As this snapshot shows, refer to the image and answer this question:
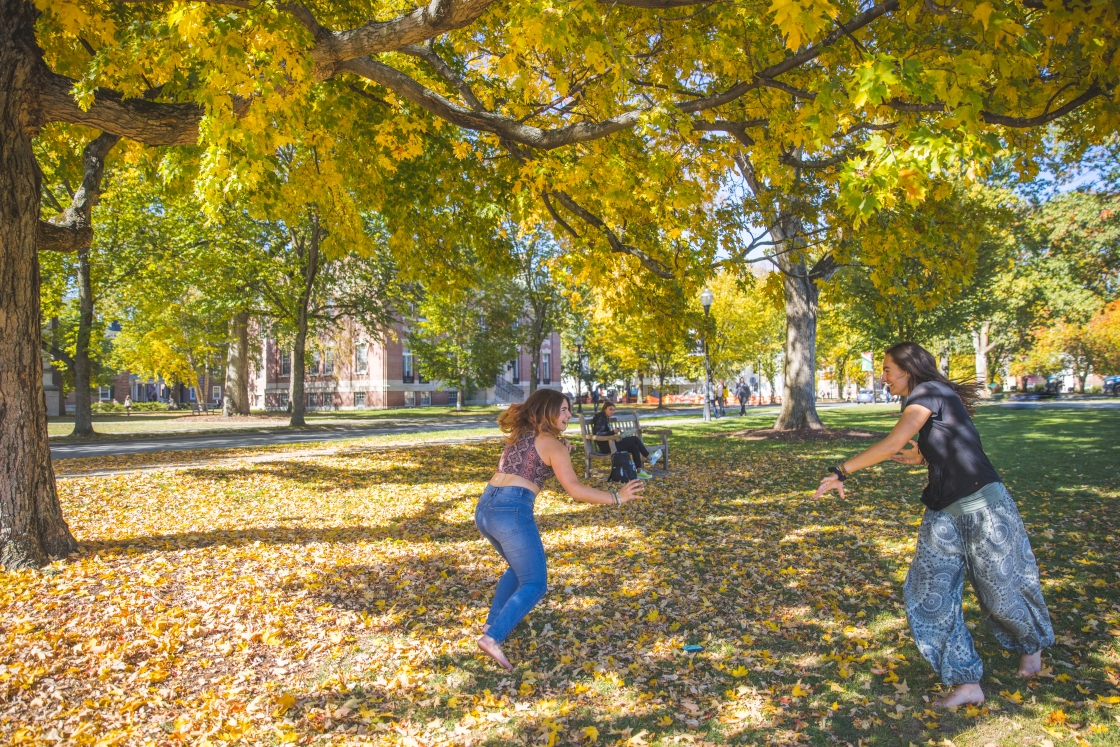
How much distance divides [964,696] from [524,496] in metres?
2.56

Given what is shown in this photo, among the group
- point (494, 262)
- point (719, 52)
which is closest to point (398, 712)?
point (719, 52)

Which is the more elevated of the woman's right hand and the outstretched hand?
the outstretched hand

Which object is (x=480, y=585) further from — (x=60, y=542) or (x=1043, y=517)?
(x=1043, y=517)

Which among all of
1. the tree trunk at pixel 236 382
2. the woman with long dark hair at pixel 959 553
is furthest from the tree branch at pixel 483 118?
the tree trunk at pixel 236 382

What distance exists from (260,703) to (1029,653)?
4.29 meters

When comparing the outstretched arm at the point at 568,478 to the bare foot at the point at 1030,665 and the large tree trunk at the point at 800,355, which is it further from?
the large tree trunk at the point at 800,355

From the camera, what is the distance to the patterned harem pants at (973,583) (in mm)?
3453

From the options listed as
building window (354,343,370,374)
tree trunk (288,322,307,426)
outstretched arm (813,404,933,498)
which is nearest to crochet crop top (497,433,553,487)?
outstretched arm (813,404,933,498)

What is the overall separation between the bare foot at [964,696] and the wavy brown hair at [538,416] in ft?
8.24

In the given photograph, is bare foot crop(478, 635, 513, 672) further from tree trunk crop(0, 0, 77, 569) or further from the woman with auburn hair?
tree trunk crop(0, 0, 77, 569)

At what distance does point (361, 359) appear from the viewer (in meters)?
45.9

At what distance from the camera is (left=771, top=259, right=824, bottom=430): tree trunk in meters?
18.3

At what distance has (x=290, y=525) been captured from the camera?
7.84m

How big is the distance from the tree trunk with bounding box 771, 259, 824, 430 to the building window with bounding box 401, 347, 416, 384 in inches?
1245
